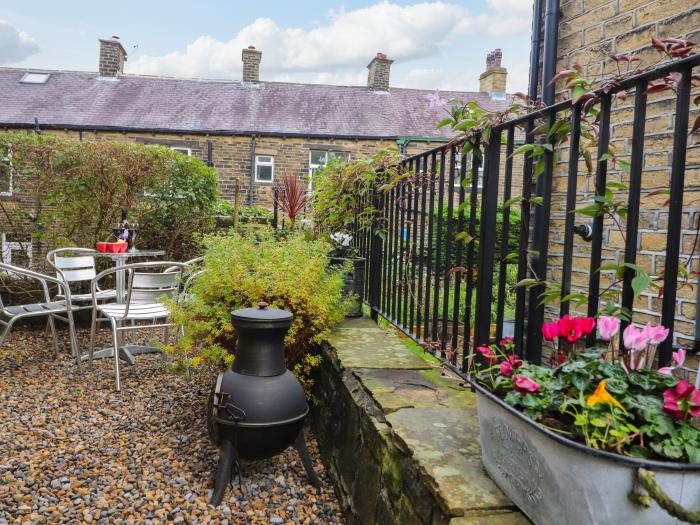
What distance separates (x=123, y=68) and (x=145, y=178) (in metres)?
16.7

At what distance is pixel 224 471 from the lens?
2.36m

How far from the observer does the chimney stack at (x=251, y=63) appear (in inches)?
778

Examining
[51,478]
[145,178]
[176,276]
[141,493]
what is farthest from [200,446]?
[145,178]

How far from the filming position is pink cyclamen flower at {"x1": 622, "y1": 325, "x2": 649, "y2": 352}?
1110 millimetres

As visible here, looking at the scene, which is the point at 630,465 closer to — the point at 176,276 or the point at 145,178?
the point at 176,276

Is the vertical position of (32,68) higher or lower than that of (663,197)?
higher

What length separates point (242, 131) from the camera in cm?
1680

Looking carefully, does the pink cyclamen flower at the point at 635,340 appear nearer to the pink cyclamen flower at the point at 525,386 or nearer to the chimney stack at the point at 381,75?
the pink cyclamen flower at the point at 525,386

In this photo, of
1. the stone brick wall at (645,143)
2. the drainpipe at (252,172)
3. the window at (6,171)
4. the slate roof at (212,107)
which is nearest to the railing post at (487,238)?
the stone brick wall at (645,143)

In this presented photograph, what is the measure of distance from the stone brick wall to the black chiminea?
1497 mm

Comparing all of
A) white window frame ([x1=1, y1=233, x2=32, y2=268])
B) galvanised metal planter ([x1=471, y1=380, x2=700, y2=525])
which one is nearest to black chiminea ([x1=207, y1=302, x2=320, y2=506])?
galvanised metal planter ([x1=471, y1=380, x2=700, y2=525])

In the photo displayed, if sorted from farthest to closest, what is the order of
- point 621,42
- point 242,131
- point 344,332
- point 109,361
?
1. point 242,131
2. point 109,361
3. point 344,332
4. point 621,42

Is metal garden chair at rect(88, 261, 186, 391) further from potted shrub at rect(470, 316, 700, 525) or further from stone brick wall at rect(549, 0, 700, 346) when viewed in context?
potted shrub at rect(470, 316, 700, 525)

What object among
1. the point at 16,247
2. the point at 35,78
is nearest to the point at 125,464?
the point at 16,247
